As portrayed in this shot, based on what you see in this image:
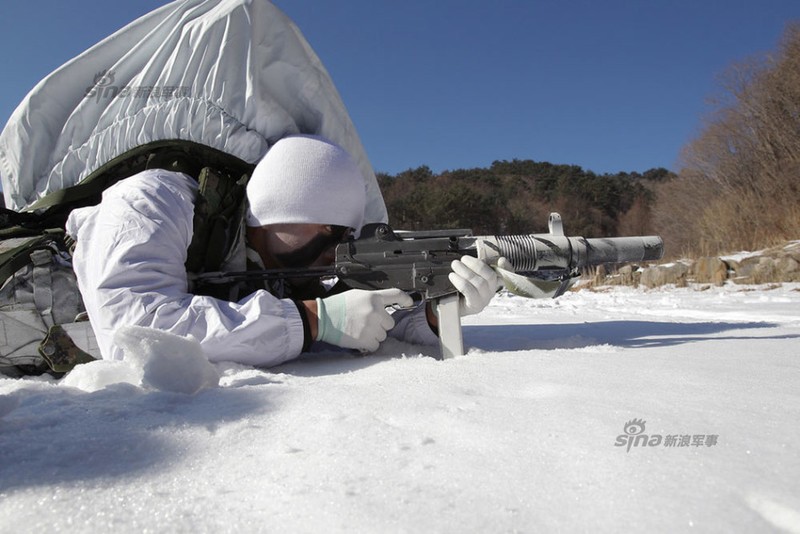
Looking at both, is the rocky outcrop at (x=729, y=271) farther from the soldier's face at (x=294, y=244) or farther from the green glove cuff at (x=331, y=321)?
the green glove cuff at (x=331, y=321)

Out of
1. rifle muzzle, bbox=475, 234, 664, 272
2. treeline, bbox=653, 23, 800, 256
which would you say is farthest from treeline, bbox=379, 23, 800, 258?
rifle muzzle, bbox=475, 234, 664, 272

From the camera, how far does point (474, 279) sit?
1600mm

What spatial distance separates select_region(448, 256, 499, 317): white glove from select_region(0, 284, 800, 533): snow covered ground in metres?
0.48

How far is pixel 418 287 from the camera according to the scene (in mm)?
1657

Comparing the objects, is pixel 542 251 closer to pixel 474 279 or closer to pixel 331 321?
pixel 474 279

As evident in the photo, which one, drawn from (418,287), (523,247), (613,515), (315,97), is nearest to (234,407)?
(613,515)

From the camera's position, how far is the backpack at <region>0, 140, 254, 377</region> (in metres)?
1.58

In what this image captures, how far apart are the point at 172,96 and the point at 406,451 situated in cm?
198

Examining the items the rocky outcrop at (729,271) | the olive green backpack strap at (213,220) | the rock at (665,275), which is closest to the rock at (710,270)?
→ the rocky outcrop at (729,271)

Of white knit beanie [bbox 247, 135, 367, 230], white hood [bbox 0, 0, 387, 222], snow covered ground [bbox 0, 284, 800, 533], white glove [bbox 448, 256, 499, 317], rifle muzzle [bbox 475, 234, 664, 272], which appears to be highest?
white hood [bbox 0, 0, 387, 222]

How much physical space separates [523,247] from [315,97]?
1277mm

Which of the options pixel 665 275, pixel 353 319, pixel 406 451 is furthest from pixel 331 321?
pixel 665 275

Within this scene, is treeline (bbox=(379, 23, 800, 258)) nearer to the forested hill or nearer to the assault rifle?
the forested hill

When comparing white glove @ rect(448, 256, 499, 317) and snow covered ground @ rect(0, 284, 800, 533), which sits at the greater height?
white glove @ rect(448, 256, 499, 317)
